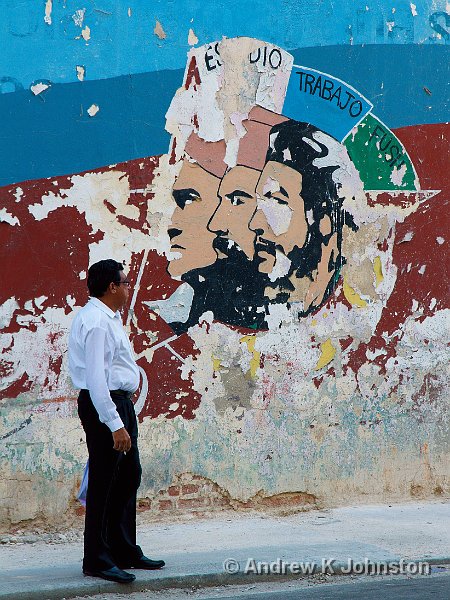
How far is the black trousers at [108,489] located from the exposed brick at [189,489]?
141cm

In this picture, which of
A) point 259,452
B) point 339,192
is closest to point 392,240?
point 339,192

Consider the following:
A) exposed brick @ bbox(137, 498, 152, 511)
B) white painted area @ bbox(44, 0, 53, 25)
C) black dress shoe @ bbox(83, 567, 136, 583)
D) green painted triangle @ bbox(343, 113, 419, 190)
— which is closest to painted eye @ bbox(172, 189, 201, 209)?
green painted triangle @ bbox(343, 113, 419, 190)

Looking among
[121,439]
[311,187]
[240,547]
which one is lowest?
[240,547]

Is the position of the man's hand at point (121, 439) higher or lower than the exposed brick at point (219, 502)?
higher

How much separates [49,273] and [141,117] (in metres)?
1.28

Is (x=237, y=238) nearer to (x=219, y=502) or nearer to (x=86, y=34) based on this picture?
(x=86, y=34)

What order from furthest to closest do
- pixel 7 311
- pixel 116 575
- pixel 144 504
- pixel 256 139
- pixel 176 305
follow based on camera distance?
pixel 256 139
pixel 176 305
pixel 144 504
pixel 7 311
pixel 116 575

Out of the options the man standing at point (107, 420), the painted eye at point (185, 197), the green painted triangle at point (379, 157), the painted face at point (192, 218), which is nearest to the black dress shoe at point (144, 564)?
the man standing at point (107, 420)

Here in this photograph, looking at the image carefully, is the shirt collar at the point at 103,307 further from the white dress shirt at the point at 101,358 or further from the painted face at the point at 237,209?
the painted face at the point at 237,209

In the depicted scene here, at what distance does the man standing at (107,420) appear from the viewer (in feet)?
17.3

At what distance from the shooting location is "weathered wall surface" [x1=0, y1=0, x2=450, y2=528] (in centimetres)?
661

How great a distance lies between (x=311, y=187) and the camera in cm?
738

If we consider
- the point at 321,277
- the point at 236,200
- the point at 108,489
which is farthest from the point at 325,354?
the point at 108,489

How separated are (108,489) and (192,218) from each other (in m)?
2.32
